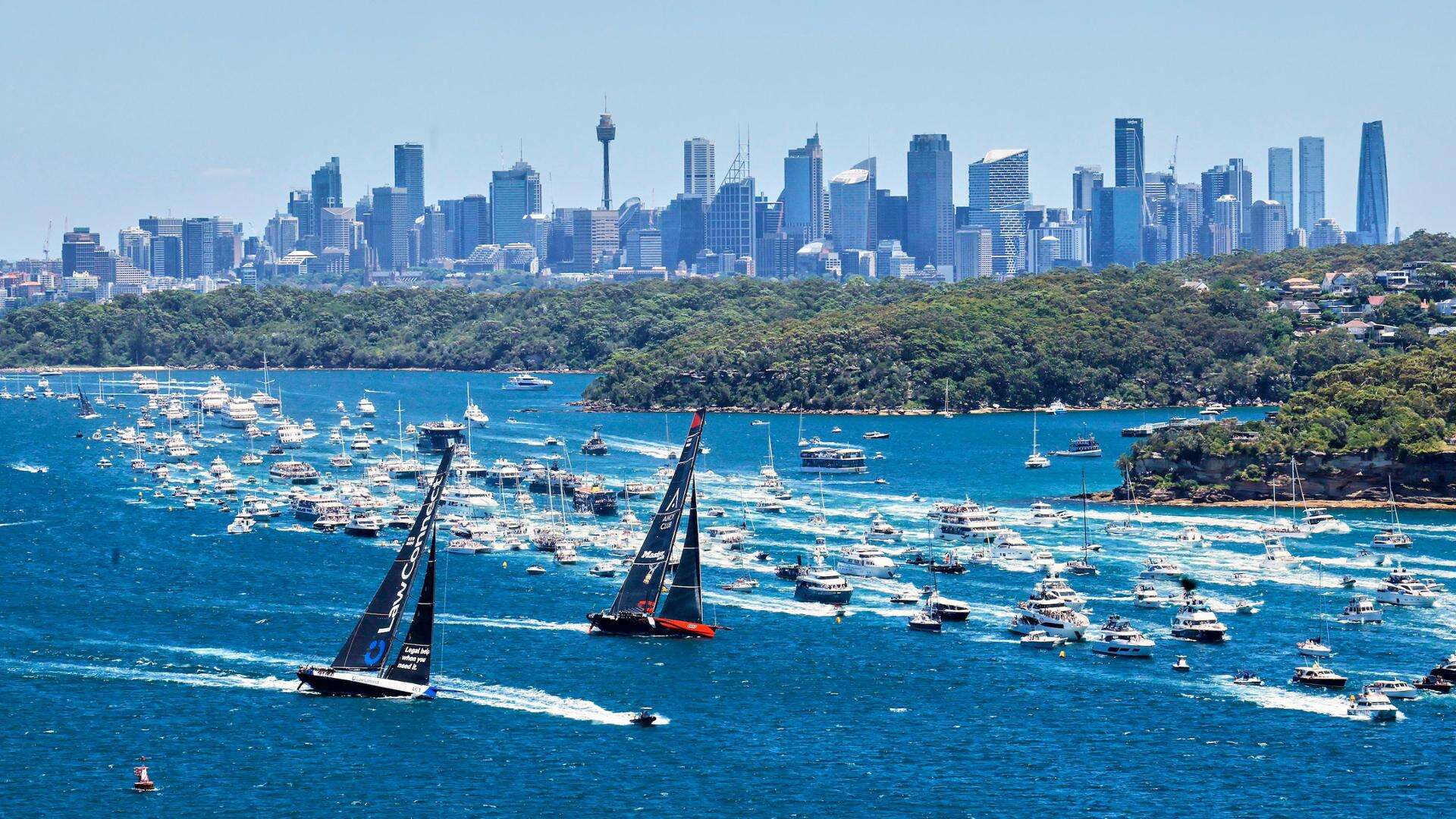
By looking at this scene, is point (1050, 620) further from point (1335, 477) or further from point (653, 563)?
point (1335, 477)

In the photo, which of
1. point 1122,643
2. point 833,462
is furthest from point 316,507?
point 1122,643

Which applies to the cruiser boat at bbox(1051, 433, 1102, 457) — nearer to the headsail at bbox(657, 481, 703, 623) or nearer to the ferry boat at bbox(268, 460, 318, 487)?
the ferry boat at bbox(268, 460, 318, 487)

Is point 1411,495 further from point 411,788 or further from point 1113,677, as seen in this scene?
point 411,788

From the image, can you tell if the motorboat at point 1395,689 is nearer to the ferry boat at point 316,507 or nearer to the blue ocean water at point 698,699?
the blue ocean water at point 698,699

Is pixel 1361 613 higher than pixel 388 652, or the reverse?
pixel 388 652

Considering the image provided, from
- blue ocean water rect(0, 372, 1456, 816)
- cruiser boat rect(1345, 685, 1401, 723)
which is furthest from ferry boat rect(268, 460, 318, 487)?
cruiser boat rect(1345, 685, 1401, 723)
